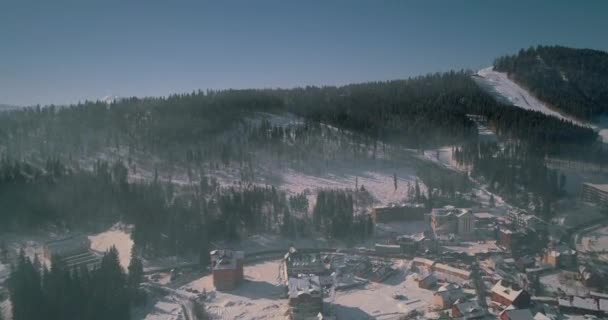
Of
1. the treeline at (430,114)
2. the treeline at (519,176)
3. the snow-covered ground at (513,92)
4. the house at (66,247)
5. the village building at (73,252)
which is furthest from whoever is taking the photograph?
the snow-covered ground at (513,92)

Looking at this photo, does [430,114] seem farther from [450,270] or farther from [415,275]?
[415,275]

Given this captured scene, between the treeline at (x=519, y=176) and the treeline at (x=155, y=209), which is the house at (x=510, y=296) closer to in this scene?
the treeline at (x=155, y=209)

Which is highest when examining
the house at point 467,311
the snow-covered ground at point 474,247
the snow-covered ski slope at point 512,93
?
the snow-covered ski slope at point 512,93

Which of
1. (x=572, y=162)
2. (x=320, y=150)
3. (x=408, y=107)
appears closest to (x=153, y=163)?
(x=320, y=150)

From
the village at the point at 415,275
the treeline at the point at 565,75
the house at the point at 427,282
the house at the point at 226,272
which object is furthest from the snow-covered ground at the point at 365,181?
the treeline at the point at 565,75

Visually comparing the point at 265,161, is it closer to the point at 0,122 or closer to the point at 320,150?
the point at 320,150

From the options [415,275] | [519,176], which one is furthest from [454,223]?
[519,176]
